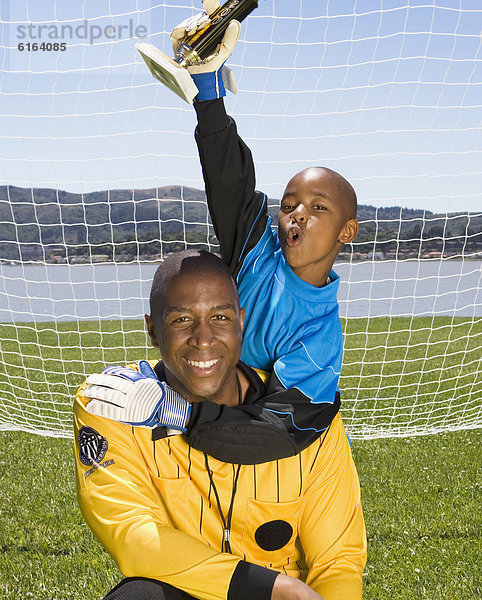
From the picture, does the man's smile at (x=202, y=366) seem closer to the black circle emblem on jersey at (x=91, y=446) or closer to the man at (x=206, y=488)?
the man at (x=206, y=488)

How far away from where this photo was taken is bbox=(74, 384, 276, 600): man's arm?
5.68 ft

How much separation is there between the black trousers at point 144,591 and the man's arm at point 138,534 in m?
0.03

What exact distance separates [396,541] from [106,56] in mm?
3662

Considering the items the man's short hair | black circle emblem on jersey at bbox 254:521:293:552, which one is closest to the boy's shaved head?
the man's short hair

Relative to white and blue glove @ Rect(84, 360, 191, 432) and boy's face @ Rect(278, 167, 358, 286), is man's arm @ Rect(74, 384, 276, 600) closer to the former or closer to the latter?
white and blue glove @ Rect(84, 360, 191, 432)

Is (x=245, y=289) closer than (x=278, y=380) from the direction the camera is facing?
No

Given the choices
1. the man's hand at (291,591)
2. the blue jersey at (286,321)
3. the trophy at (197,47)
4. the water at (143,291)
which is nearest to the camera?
the man's hand at (291,591)

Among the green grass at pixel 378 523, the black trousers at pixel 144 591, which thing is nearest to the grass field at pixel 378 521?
the green grass at pixel 378 523

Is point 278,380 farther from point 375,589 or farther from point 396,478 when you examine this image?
point 396,478

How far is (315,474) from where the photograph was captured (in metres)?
2.08

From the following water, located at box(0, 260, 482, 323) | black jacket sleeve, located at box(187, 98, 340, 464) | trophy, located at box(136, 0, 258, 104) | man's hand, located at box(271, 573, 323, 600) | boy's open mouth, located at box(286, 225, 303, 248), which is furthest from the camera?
water, located at box(0, 260, 482, 323)

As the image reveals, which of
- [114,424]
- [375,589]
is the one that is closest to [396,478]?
[375,589]

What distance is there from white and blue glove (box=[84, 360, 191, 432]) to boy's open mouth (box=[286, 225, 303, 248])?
0.73 meters

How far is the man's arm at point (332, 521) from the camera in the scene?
1971mm
